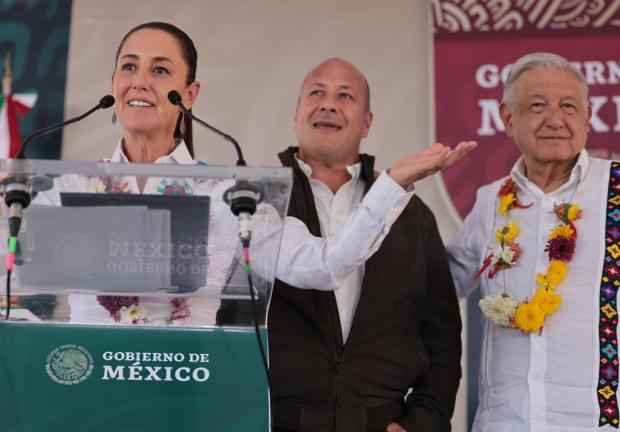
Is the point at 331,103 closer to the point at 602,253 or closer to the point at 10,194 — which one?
the point at 602,253

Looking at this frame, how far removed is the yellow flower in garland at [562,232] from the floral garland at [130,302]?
1.26 meters

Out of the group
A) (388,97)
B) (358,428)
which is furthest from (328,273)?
(388,97)

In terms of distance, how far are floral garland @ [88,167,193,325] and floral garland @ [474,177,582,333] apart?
1.14 metres

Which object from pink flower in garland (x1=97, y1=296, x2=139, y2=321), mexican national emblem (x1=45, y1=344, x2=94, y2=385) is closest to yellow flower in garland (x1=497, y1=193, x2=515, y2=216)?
pink flower in garland (x1=97, y1=296, x2=139, y2=321)

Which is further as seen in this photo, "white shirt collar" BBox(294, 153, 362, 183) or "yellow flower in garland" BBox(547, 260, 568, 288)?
"white shirt collar" BBox(294, 153, 362, 183)

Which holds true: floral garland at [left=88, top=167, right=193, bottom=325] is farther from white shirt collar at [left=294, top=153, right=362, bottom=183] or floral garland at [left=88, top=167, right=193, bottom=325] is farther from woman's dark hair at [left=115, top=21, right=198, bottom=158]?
white shirt collar at [left=294, top=153, right=362, bottom=183]

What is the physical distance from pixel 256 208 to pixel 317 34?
293 centimetres

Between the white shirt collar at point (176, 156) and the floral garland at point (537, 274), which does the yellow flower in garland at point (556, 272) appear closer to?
the floral garland at point (537, 274)

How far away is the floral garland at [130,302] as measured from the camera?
68.7 inches

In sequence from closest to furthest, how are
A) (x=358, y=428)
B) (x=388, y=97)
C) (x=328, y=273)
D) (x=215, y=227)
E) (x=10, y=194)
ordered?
(x=10, y=194) < (x=215, y=227) < (x=328, y=273) < (x=358, y=428) < (x=388, y=97)

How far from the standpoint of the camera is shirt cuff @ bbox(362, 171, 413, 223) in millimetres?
2314

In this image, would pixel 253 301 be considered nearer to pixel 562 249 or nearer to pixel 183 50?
pixel 183 50

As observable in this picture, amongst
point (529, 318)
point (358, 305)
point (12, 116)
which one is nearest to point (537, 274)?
point (529, 318)

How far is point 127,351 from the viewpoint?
5.86 ft
